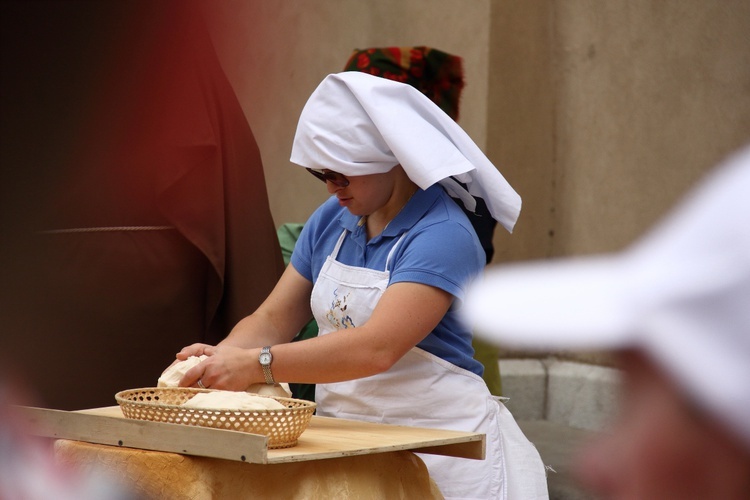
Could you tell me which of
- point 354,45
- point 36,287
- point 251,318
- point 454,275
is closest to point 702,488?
point 454,275

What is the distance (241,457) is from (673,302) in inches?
52.4

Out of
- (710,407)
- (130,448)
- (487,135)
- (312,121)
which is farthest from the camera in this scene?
(487,135)

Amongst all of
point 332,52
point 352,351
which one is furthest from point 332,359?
point 332,52

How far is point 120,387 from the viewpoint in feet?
10.0

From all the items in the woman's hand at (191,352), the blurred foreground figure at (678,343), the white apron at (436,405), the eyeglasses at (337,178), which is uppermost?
the blurred foreground figure at (678,343)

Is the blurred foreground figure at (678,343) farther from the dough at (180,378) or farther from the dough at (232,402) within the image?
the dough at (180,378)

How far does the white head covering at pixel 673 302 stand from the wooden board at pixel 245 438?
4.07 ft

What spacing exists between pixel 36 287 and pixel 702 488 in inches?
79.3

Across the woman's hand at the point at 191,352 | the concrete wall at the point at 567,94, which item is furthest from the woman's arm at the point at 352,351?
the concrete wall at the point at 567,94

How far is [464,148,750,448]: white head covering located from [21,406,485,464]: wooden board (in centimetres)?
124

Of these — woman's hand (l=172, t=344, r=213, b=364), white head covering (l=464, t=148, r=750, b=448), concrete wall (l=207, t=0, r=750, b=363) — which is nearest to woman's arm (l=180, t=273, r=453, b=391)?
woman's hand (l=172, t=344, r=213, b=364)

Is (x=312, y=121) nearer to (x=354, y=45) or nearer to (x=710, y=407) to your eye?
(x=710, y=407)

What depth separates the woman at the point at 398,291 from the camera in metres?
2.27

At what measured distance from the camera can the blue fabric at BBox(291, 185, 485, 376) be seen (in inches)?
90.3
